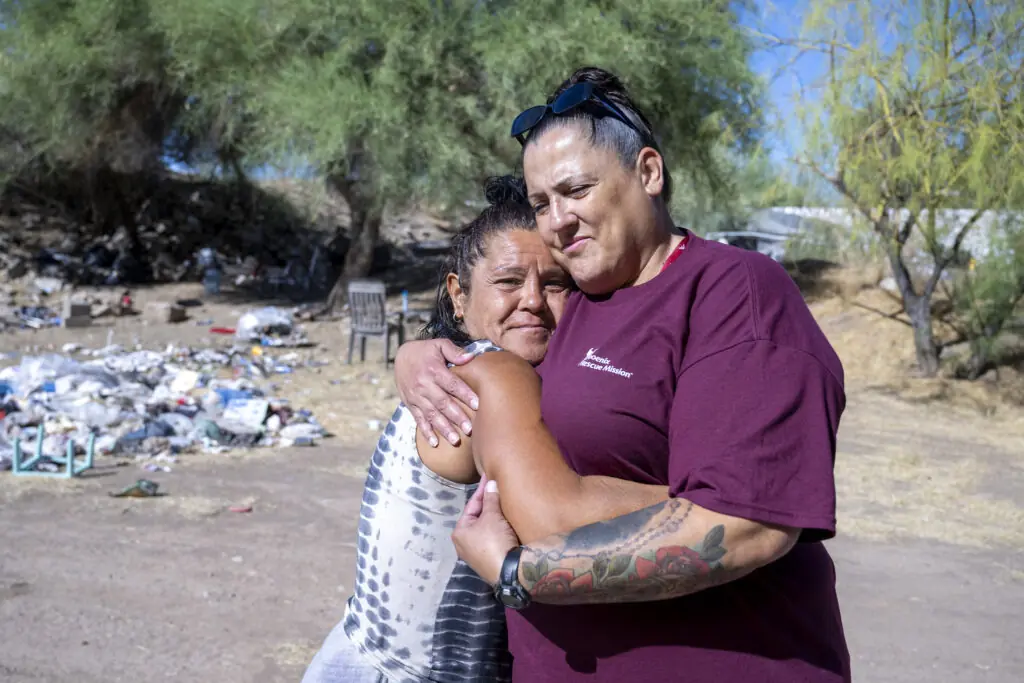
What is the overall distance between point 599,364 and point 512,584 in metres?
0.37

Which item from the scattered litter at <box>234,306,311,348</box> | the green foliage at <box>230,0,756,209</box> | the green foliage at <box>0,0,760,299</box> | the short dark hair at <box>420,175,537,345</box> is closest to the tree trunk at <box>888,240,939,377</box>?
the green foliage at <box>0,0,760,299</box>

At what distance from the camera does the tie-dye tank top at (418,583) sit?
1.84m

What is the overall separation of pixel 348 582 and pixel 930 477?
19.7 ft

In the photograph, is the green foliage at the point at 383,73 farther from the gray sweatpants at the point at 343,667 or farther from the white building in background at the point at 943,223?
the gray sweatpants at the point at 343,667

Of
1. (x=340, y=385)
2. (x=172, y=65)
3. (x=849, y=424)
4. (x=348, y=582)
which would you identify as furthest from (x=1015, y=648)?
(x=172, y=65)

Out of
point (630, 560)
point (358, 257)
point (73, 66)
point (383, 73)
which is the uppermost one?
point (383, 73)

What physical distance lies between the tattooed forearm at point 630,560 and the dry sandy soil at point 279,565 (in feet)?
10.8

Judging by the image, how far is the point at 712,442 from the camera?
132cm

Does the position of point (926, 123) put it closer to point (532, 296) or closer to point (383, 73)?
point (383, 73)

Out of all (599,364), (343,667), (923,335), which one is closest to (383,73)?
(923,335)

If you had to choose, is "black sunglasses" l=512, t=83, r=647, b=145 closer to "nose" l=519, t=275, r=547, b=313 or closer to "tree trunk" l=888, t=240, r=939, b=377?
"nose" l=519, t=275, r=547, b=313

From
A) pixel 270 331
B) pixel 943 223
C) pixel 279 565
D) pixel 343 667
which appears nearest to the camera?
pixel 343 667

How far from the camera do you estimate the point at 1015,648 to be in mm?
4969

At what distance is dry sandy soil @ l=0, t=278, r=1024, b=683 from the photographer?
454 cm
